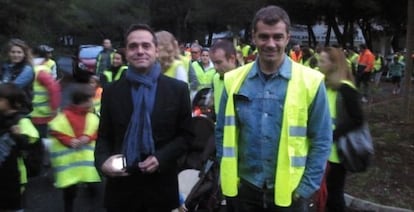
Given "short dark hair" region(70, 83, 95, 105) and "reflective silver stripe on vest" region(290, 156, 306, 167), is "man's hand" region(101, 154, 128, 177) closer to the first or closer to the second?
"reflective silver stripe on vest" region(290, 156, 306, 167)

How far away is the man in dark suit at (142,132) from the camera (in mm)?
3658

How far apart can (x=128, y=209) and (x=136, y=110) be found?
0.59 m

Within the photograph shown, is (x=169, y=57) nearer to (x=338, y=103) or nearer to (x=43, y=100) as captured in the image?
(x=338, y=103)

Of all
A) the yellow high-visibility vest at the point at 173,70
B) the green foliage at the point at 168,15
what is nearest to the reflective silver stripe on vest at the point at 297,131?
the yellow high-visibility vest at the point at 173,70

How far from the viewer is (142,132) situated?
11.9ft

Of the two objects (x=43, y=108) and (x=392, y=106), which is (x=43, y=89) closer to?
(x=43, y=108)

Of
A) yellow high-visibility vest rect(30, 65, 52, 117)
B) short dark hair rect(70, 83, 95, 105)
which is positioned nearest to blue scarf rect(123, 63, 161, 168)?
short dark hair rect(70, 83, 95, 105)

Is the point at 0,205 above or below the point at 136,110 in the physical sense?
below

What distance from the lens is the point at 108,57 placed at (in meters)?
14.0

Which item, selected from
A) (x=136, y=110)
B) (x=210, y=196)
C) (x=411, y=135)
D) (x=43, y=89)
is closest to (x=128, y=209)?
(x=136, y=110)

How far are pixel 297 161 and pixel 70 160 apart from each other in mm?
3307

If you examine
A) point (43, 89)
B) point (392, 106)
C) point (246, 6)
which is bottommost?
point (392, 106)

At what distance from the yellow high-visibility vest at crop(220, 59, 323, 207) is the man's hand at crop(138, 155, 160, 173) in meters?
0.39

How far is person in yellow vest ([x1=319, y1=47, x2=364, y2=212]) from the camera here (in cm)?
526
